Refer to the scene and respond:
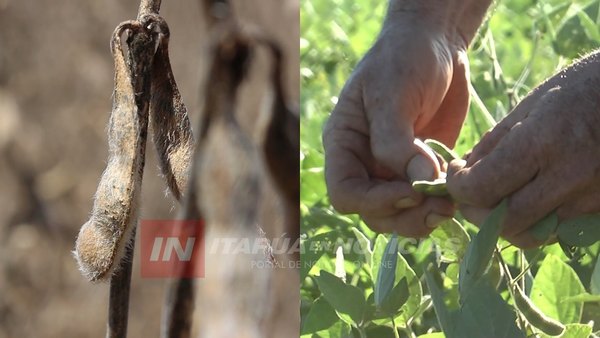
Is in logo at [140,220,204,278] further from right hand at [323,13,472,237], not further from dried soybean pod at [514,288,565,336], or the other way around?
dried soybean pod at [514,288,565,336]

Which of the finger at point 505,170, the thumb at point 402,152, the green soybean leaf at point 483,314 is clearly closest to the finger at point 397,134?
the thumb at point 402,152

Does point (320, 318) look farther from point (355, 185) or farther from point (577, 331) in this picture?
point (577, 331)

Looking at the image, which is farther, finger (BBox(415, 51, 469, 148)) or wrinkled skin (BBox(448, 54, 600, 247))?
finger (BBox(415, 51, 469, 148))

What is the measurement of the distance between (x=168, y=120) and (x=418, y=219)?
0.28 metres

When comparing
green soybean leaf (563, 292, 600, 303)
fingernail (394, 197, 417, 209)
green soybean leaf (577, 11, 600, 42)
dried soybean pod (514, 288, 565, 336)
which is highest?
green soybean leaf (577, 11, 600, 42)

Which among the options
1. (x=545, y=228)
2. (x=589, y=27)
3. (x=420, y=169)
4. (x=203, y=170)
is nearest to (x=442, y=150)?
(x=420, y=169)

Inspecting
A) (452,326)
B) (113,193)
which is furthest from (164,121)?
(452,326)

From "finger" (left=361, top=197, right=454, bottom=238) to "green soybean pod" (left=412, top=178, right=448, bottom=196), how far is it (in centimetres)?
3

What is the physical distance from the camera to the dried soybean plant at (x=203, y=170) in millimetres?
984

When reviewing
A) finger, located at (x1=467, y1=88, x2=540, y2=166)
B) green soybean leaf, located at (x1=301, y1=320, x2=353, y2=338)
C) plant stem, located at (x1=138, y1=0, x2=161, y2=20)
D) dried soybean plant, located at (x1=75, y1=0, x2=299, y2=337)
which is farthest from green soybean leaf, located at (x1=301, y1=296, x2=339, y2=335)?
plant stem, located at (x1=138, y1=0, x2=161, y2=20)

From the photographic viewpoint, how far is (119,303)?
0.98 metres

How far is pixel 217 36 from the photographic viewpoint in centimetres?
119

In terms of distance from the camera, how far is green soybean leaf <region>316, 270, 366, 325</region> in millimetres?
1019

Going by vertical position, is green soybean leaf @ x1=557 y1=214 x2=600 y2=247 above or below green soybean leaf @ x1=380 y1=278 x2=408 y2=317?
above
